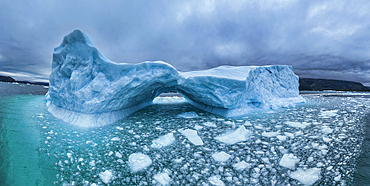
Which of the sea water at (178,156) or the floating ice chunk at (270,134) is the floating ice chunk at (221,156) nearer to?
the sea water at (178,156)

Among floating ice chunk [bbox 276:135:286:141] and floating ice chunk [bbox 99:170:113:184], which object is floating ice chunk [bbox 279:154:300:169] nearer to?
floating ice chunk [bbox 276:135:286:141]

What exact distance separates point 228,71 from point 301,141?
3.42 meters

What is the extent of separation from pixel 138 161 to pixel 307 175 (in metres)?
2.40

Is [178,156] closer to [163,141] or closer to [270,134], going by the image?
[163,141]

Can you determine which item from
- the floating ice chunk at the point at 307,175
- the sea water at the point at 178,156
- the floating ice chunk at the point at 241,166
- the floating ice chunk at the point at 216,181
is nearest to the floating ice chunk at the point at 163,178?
the sea water at the point at 178,156

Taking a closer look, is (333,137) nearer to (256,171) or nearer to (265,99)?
(256,171)

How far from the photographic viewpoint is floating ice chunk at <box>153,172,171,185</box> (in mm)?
1823

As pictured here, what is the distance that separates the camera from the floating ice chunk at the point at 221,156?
7.72ft

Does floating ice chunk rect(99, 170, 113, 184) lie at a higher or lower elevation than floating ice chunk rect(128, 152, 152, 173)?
higher

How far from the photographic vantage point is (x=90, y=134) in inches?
131

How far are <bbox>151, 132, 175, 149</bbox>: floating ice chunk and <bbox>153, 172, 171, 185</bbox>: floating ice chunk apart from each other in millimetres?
859

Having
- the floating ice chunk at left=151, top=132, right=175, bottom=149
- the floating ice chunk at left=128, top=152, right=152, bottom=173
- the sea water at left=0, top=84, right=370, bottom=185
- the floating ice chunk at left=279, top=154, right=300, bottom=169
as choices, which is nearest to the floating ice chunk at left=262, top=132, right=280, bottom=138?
the sea water at left=0, top=84, right=370, bottom=185

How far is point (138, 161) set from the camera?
89.0 inches

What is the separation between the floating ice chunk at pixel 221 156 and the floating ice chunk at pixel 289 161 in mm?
793
